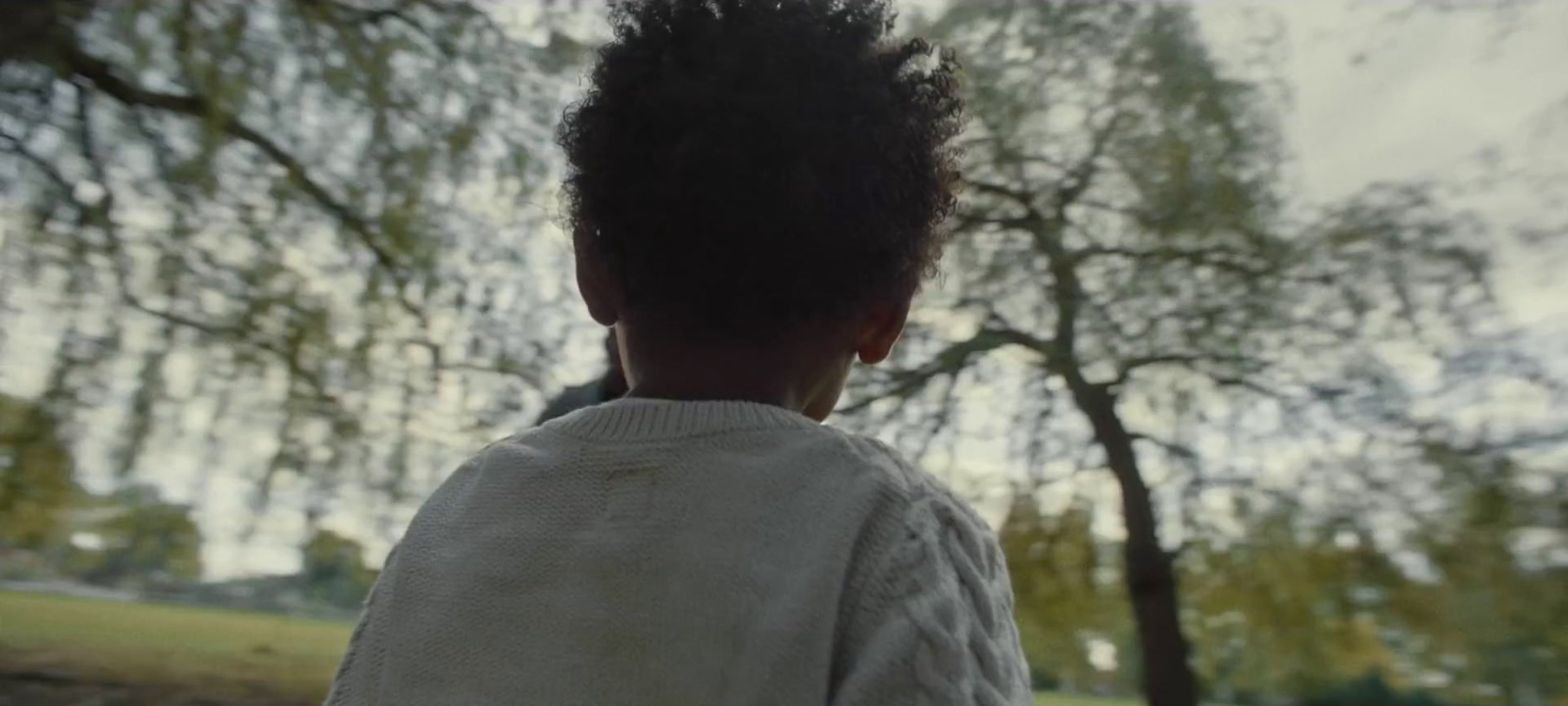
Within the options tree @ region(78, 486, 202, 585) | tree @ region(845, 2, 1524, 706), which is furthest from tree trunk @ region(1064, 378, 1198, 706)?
tree @ region(78, 486, 202, 585)

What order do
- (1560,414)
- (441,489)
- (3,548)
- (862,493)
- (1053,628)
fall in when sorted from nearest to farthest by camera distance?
(862,493) → (441,489) → (1560,414) → (1053,628) → (3,548)

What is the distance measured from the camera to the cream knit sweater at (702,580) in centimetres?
53

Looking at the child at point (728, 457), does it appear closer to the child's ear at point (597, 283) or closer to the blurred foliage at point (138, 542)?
the child's ear at point (597, 283)

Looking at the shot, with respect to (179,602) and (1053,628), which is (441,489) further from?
(179,602)

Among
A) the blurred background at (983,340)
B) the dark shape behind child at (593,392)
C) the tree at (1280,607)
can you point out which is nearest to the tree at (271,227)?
the blurred background at (983,340)

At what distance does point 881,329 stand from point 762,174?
105 mm

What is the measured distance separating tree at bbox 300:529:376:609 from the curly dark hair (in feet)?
3.92

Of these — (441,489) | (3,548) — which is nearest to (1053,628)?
(441,489)

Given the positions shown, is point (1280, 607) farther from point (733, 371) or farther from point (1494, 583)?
point (733, 371)

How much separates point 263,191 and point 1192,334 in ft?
4.14

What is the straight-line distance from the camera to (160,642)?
1.71 meters

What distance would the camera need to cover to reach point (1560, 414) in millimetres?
1496

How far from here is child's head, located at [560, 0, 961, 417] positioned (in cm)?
60

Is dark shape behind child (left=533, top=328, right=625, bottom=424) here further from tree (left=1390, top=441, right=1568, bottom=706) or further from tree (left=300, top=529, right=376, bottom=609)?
tree (left=1390, top=441, right=1568, bottom=706)
